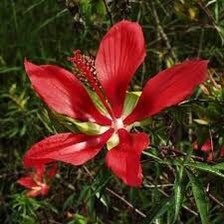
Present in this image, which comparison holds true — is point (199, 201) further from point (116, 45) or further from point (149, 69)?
point (149, 69)

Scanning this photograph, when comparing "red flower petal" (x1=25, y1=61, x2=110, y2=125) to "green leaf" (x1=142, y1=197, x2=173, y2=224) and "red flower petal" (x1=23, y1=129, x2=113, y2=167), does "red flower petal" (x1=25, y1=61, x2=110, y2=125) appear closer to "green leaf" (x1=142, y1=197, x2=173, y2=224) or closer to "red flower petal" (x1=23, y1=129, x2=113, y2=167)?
"red flower petal" (x1=23, y1=129, x2=113, y2=167)

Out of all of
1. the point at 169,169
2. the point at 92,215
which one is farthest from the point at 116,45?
the point at 92,215

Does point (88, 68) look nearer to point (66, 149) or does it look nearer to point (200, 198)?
point (66, 149)

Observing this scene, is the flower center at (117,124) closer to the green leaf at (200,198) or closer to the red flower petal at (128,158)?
the red flower petal at (128,158)

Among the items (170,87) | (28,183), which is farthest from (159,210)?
(28,183)

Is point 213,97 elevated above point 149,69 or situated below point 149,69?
above

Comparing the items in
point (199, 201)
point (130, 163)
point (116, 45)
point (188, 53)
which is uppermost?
point (116, 45)
